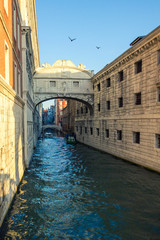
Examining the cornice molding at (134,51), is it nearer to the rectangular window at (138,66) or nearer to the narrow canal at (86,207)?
the rectangular window at (138,66)

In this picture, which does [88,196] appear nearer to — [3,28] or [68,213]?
[68,213]

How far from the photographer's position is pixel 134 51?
16203 millimetres

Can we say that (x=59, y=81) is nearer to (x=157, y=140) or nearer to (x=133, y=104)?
(x=133, y=104)

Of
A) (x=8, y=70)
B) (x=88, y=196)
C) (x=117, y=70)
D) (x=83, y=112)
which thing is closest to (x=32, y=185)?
(x=88, y=196)

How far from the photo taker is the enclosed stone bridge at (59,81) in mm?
26000

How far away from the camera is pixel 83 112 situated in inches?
1325

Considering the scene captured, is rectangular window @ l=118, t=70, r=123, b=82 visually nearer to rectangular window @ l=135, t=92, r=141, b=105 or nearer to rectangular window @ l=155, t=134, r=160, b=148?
rectangular window @ l=135, t=92, r=141, b=105

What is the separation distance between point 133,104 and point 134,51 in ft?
14.4

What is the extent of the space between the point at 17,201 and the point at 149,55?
13049 mm

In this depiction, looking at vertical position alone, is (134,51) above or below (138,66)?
above

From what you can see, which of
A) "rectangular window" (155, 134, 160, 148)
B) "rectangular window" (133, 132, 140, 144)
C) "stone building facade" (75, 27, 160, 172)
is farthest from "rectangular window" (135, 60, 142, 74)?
"rectangular window" (155, 134, 160, 148)

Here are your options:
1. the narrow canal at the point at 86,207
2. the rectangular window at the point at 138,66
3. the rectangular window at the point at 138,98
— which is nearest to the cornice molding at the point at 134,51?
the rectangular window at the point at 138,66

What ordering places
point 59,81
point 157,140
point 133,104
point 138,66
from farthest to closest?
point 59,81, point 133,104, point 138,66, point 157,140

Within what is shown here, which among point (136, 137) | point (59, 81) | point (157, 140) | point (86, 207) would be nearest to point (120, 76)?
point (136, 137)
